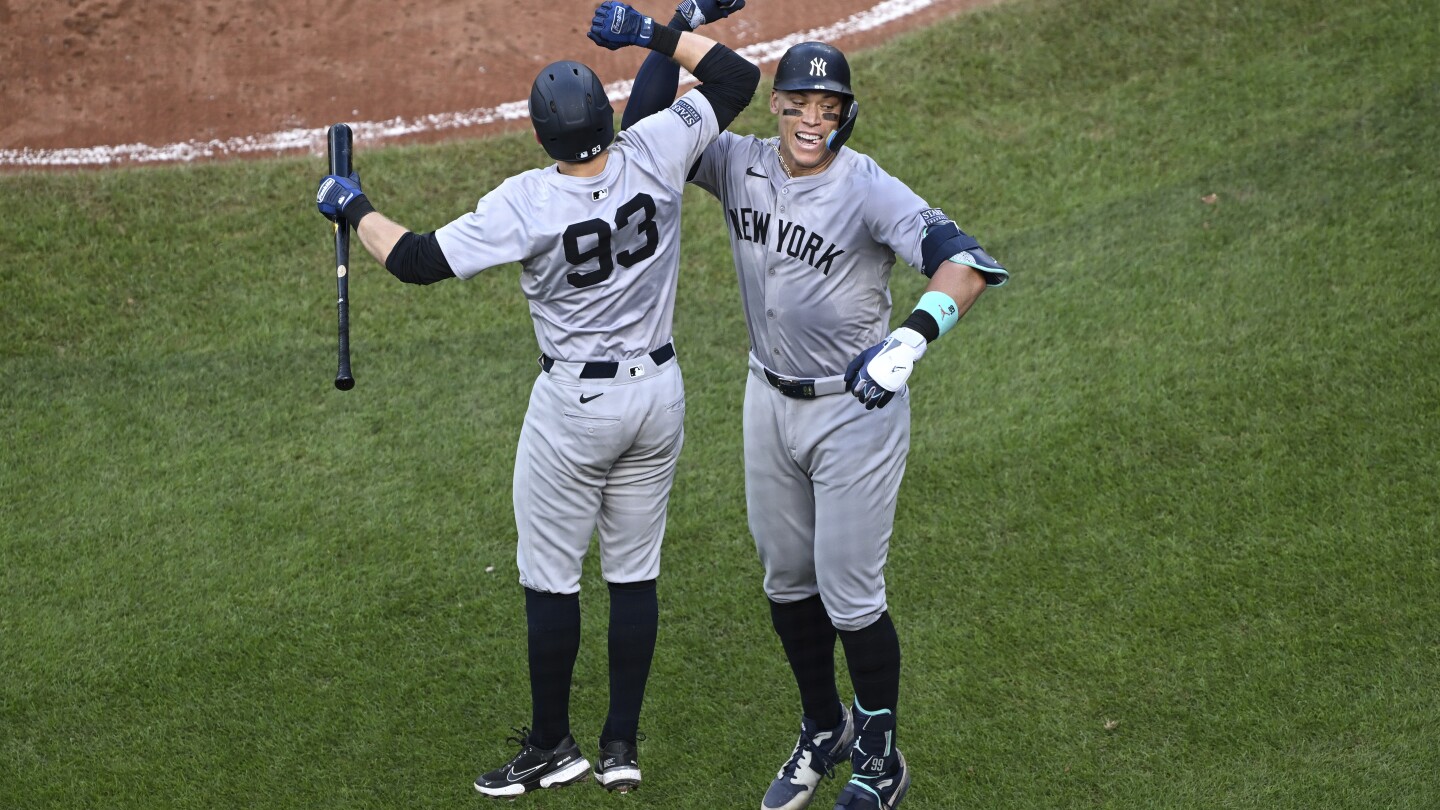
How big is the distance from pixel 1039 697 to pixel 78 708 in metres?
3.36

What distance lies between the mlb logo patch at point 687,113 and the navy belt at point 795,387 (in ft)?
2.58

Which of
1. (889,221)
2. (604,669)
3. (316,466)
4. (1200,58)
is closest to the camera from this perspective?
(889,221)

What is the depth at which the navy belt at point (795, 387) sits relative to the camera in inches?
167

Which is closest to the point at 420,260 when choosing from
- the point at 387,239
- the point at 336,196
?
the point at 387,239

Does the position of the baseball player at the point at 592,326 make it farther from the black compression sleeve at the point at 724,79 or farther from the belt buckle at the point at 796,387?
the belt buckle at the point at 796,387

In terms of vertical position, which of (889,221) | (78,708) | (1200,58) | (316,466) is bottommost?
(78,708)

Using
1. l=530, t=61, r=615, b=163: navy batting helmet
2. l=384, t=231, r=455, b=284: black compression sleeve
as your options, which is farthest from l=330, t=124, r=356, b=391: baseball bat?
l=530, t=61, r=615, b=163: navy batting helmet

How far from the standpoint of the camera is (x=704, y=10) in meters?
4.62

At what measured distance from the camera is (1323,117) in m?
7.86

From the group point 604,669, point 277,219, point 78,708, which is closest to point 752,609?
point 604,669

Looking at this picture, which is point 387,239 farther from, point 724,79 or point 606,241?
point 724,79

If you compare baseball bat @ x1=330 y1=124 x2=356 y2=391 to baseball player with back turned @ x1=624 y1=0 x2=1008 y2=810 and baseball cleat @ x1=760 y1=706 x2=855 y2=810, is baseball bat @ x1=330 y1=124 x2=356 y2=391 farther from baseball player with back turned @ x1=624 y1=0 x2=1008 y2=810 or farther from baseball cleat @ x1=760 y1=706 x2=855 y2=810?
baseball cleat @ x1=760 y1=706 x2=855 y2=810

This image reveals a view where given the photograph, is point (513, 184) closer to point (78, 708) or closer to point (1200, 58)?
point (78, 708)

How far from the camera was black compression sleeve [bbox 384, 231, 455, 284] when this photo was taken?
402 cm
